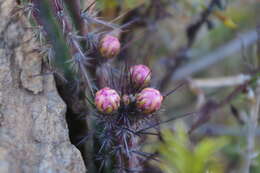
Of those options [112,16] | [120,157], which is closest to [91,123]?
[120,157]

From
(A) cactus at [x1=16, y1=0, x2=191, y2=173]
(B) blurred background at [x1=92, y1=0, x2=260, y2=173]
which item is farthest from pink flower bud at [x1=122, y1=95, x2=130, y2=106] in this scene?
(B) blurred background at [x1=92, y1=0, x2=260, y2=173]

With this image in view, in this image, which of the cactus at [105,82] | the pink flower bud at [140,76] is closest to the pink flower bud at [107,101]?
the cactus at [105,82]

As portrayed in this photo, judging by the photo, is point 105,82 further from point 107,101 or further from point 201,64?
point 201,64

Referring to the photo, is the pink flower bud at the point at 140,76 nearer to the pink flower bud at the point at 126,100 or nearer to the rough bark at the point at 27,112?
the pink flower bud at the point at 126,100

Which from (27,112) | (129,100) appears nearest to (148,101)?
(129,100)

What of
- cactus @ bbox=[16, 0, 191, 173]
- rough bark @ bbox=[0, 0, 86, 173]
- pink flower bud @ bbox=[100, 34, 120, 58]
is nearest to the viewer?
rough bark @ bbox=[0, 0, 86, 173]

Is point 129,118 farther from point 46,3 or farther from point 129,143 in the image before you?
point 46,3

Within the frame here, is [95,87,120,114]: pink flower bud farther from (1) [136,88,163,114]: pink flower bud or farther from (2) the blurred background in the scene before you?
(2) the blurred background
